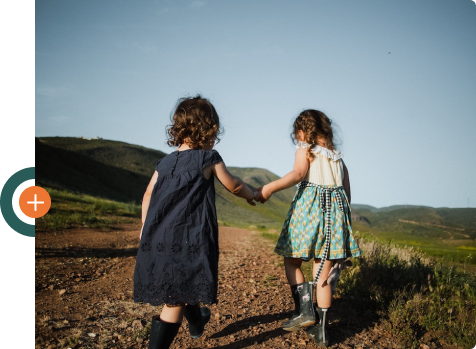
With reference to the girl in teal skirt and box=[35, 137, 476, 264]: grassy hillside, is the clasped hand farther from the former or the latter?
box=[35, 137, 476, 264]: grassy hillside

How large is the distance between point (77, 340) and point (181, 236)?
105 cm

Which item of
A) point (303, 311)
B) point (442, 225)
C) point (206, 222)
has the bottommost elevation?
point (442, 225)

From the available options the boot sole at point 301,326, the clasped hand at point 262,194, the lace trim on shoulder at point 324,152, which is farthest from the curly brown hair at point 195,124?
the boot sole at point 301,326

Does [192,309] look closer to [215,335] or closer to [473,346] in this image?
[215,335]

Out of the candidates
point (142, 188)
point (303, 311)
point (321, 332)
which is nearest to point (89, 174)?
point (142, 188)

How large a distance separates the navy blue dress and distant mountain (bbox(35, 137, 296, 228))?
14933 millimetres

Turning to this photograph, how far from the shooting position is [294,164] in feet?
9.31

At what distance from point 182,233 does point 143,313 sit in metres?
1.21

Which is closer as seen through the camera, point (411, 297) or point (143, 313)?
point (143, 313)

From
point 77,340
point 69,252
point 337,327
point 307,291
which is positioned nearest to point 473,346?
point 337,327

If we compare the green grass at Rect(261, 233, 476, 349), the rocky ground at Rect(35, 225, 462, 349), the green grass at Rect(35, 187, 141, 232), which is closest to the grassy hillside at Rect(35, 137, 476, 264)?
the green grass at Rect(261, 233, 476, 349)

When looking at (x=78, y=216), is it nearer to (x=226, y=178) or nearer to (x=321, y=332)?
(x=226, y=178)

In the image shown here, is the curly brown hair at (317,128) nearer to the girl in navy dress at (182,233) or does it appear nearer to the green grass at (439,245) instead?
the girl in navy dress at (182,233)

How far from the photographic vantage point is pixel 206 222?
225 centimetres
